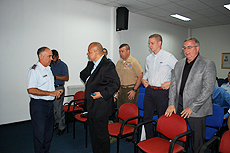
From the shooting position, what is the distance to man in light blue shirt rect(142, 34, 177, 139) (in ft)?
7.78

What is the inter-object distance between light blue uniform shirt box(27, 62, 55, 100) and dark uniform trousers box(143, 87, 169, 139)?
141 centimetres

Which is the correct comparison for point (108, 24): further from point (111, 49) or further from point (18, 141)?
point (18, 141)

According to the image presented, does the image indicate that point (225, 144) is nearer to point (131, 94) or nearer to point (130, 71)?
point (131, 94)

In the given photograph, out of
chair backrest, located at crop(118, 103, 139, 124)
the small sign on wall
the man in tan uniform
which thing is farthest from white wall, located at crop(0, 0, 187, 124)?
the small sign on wall

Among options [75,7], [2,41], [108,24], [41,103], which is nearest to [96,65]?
[41,103]

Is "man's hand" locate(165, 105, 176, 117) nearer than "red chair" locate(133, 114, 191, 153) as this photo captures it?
No

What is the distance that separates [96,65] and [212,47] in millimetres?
8346

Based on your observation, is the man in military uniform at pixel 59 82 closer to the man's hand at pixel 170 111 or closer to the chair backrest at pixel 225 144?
the man's hand at pixel 170 111

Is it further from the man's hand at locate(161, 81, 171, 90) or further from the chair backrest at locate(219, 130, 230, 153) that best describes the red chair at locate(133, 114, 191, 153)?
the man's hand at locate(161, 81, 171, 90)

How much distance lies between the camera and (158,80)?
7.93ft

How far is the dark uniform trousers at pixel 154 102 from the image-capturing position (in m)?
2.37

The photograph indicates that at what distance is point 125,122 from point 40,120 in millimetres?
1132

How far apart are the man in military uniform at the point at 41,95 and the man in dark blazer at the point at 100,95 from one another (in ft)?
1.91

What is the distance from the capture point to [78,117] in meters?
2.95
